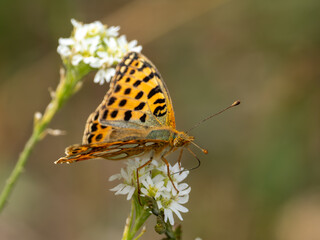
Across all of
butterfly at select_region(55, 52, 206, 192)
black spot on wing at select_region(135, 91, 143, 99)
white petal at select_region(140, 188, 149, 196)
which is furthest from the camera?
black spot on wing at select_region(135, 91, 143, 99)

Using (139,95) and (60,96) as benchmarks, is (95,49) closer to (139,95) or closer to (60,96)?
(60,96)

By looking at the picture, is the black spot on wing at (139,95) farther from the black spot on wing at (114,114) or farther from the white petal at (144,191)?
the white petal at (144,191)

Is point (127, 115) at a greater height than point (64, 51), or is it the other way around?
point (64, 51)

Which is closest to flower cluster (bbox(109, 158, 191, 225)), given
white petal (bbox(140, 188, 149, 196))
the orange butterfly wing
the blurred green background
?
white petal (bbox(140, 188, 149, 196))

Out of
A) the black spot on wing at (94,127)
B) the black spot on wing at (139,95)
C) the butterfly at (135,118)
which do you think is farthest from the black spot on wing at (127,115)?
the black spot on wing at (94,127)

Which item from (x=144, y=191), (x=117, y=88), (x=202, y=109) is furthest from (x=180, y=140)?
(x=202, y=109)

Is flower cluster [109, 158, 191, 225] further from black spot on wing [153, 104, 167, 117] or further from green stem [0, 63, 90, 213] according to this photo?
green stem [0, 63, 90, 213]
